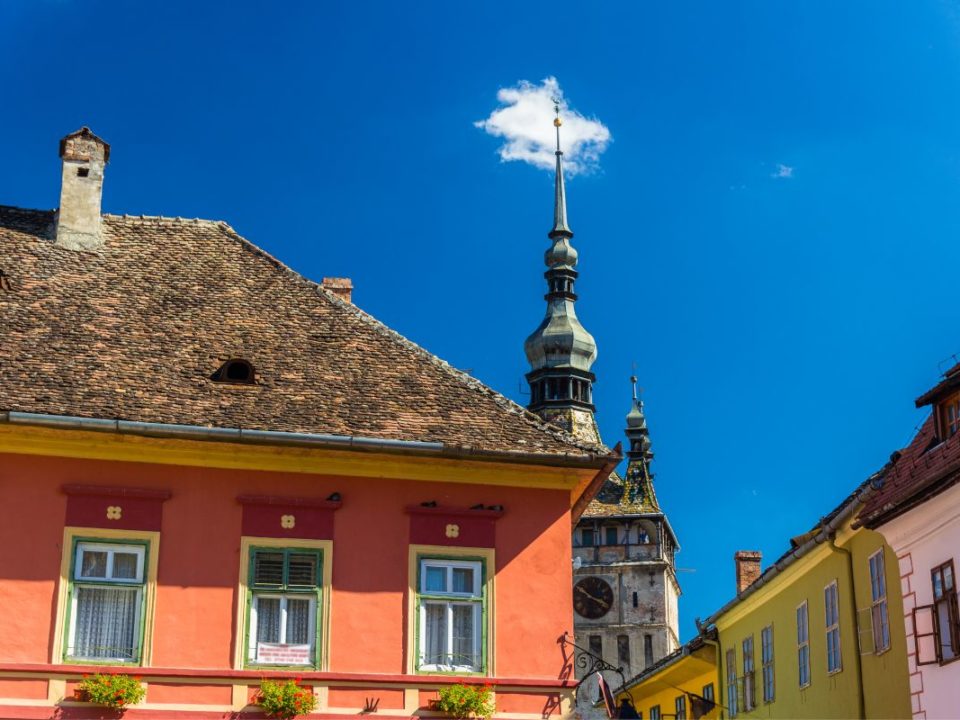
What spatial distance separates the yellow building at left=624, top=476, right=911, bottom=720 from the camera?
1908 cm

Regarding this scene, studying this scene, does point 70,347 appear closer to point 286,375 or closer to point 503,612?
point 286,375

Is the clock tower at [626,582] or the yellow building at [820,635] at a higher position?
the clock tower at [626,582]

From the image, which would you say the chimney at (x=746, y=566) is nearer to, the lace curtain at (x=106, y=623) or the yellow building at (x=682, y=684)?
the yellow building at (x=682, y=684)

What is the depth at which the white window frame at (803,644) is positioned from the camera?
74.8 ft

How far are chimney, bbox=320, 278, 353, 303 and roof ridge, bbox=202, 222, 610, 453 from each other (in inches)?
55.2

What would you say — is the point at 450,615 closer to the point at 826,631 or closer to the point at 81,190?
the point at 826,631

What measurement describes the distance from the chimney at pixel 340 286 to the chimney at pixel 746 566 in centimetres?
1608

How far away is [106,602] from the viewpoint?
1620 cm

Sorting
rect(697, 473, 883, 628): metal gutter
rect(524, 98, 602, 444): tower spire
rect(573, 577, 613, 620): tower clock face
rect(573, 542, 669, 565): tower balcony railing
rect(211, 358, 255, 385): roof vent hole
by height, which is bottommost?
rect(697, 473, 883, 628): metal gutter

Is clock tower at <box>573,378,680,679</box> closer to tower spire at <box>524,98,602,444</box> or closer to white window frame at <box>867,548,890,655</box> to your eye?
tower spire at <box>524,98,602,444</box>

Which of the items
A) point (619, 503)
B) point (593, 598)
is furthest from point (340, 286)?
point (619, 503)

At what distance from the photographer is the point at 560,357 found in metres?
93.8

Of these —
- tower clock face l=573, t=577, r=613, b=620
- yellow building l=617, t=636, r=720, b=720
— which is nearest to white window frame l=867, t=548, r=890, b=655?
yellow building l=617, t=636, r=720, b=720

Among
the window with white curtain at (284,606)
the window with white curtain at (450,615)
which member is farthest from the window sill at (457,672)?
the window with white curtain at (284,606)
